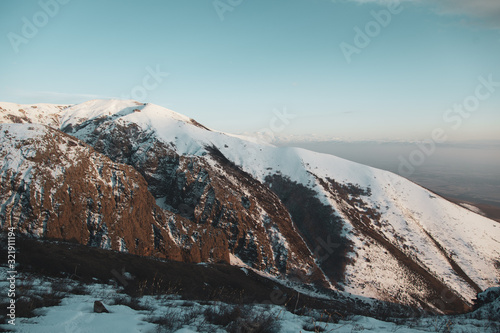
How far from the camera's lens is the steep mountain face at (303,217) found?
142 ft

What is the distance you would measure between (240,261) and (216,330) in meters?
43.4

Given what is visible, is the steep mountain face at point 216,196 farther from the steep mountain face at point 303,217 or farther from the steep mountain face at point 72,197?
the steep mountain face at point 72,197

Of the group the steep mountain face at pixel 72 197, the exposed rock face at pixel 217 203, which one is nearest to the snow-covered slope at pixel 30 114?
the exposed rock face at pixel 217 203

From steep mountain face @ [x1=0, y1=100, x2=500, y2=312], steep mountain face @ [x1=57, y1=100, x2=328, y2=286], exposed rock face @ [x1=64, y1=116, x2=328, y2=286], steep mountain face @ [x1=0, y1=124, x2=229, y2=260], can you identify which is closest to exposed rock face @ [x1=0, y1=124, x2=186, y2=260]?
steep mountain face @ [x1=0, y1=124, x2=229, y2=260]

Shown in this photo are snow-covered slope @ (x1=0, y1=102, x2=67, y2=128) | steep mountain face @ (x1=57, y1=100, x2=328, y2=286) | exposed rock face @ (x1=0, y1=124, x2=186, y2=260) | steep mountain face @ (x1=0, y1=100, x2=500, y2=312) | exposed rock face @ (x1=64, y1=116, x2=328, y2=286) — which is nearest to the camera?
exposed rock face @ (x1=0, y1=124, x2=186, y2=260)

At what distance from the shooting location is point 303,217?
59.5m

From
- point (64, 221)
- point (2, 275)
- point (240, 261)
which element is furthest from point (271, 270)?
point (2, 275)

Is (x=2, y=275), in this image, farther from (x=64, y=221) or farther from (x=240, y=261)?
(x=240, y=261)

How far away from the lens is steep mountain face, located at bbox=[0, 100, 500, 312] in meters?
43.2

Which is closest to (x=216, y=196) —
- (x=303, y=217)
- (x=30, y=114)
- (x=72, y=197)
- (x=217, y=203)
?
(x=217, y=203)

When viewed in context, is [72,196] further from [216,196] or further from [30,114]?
[30,114]

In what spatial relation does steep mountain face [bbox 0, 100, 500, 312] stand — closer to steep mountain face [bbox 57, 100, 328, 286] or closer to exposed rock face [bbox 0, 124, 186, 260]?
steep mountain face [bbox 57, 100, 328, 286]

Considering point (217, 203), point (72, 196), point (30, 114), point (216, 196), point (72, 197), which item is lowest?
point (217, 203)

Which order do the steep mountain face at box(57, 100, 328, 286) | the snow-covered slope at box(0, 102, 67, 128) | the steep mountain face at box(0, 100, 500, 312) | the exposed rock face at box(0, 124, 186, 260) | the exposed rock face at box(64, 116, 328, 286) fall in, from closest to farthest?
the exposed rock face at box(0, 124, 186, 260)
the steep mountain face at box(0, 100, 500, 312)
the exposed rock face at box(64, 116, 328, 286)
the steep mountain face at box(57, 100, 328, 286)
the snow-covered slope at box(0, 102, 67, 128)
